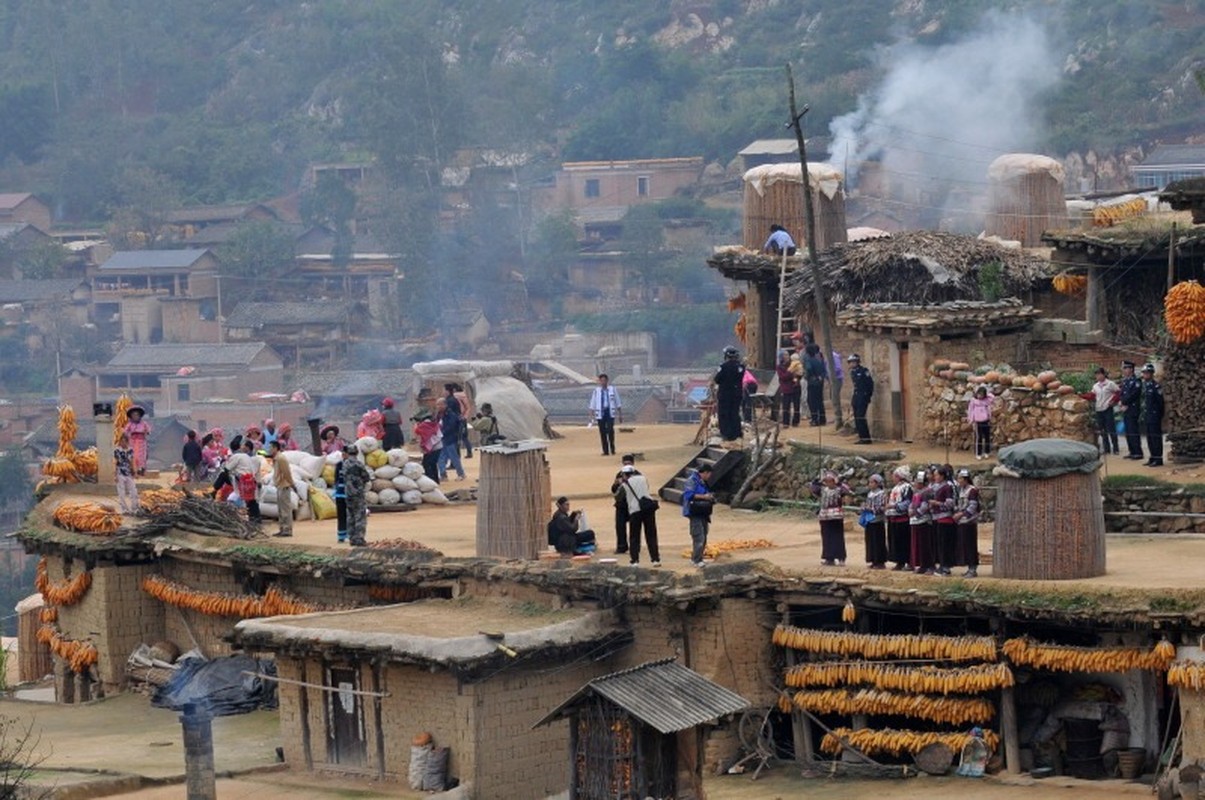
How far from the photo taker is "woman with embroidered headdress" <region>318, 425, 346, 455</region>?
3034cm

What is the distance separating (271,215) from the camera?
289ft

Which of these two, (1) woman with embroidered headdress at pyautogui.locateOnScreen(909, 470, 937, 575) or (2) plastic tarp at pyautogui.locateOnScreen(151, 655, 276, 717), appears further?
(2) plastic tarp at pyautogui.locateOnScreen(151, 655, 276, 717)

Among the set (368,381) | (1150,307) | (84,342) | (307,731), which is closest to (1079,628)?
(307,731)

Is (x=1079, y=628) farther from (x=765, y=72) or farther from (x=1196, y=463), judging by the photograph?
(x=765, y=72)

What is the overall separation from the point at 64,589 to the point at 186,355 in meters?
42.1

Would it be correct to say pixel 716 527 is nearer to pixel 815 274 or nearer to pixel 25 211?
pixel 815 274

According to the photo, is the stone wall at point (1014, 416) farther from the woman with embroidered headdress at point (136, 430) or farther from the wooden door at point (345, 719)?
the woman with embroidered headdress at point (136, 430)

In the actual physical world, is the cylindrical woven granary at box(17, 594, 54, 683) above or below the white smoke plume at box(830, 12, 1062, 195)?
below

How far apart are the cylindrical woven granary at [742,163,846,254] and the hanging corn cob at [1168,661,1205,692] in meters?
16.3

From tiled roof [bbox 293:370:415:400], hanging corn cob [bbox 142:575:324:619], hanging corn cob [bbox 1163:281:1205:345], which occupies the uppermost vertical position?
tiled roof [bbox 293:370:415:400]

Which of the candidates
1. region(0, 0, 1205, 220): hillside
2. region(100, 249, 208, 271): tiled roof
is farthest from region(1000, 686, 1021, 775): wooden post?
region(100, 249, 208, 271): tiled roof

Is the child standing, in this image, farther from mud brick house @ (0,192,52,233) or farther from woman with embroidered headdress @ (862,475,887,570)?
mud brick house @ (0,192,52,233)

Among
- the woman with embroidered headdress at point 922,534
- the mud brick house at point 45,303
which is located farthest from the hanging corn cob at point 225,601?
the mud brick house at point 45,303

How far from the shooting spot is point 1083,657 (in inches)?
829
